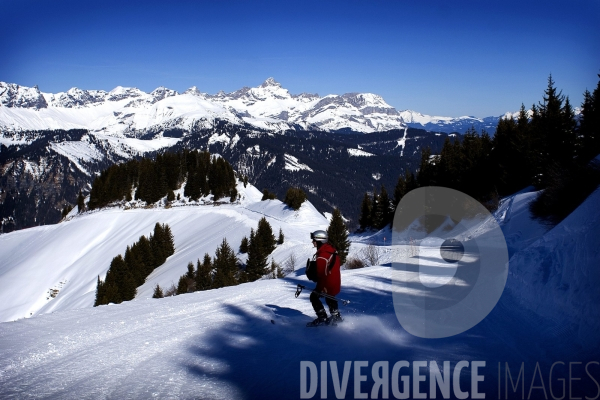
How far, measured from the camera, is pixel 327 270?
24.5ft

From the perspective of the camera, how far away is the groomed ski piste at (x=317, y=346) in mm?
4863

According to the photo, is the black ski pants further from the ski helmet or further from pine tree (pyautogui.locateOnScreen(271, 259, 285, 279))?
pine tree (pyautogui.locateOnScreen(271, 259, 285, 279))

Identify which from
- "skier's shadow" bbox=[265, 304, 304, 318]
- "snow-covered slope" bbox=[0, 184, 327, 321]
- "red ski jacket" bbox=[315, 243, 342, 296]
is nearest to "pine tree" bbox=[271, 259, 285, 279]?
"snow-covered slope" bbox=[0, 184, 327, 321]

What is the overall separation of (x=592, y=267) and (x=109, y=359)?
817cm

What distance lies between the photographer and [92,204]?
9112 centimetres

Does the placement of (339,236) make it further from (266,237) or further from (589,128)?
(589,128)

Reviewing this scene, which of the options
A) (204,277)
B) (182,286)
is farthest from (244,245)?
(182,286)

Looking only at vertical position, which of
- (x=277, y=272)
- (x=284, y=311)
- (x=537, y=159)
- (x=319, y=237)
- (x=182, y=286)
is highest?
(x=537, y=159)

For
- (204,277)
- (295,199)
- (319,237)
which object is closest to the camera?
(319,237)

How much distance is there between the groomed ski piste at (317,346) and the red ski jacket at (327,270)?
2.52ft

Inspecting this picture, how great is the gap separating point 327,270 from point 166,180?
8880 centimetres

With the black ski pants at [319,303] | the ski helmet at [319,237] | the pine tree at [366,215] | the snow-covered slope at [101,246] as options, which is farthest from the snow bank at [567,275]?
the pine tree at [366,215]

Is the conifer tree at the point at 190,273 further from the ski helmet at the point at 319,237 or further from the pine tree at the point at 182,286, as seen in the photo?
the ski helmet at the point at 319,237

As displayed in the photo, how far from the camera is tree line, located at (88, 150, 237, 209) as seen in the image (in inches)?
3344
